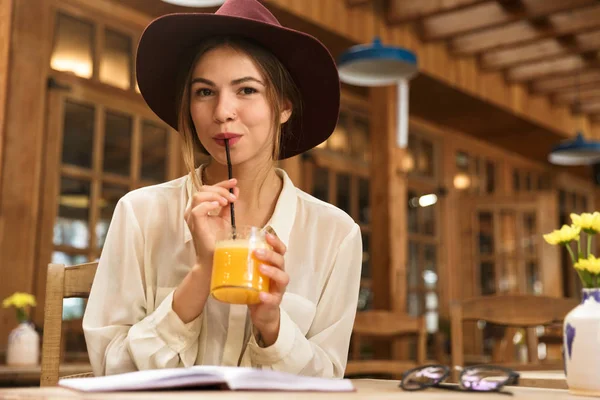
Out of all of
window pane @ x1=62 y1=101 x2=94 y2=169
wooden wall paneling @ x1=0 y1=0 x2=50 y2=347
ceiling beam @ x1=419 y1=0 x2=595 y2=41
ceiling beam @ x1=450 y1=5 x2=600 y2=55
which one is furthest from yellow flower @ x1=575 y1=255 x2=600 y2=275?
ceiling beam @ x1=450 y1=5 x2=600 y2=55

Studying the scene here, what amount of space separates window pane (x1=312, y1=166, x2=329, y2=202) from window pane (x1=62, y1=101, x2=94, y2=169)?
2088mm

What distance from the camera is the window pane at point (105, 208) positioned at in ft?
14.9

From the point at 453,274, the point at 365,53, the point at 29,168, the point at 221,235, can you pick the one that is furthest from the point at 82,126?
the point at 453,274

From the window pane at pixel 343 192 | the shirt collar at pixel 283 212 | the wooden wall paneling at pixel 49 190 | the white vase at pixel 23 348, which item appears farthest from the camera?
the window pane at pixel 343 192

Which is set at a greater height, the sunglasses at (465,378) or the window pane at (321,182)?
the window pane at (321,182)

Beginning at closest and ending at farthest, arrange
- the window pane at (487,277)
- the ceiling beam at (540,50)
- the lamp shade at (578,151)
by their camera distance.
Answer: the lamp shade at (578,151) → the ceiling beam at (540,50) → the window pane at (487,277)

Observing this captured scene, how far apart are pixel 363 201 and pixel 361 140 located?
58 cm

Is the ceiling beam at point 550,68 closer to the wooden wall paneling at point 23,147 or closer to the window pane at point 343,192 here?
the window pane at point 343,192

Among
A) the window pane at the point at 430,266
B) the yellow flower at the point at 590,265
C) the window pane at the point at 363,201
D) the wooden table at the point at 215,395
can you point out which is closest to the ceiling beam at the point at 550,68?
the window pane at the point at 363,201

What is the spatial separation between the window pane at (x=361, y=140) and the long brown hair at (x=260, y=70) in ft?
16.4

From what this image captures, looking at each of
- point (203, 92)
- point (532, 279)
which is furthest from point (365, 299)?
point (203, 92)

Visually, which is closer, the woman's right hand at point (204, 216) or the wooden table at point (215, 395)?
the wooden table at point (215, 395)

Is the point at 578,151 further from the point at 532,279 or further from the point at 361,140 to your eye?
the point at 532,279

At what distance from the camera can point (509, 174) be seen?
8.41m
